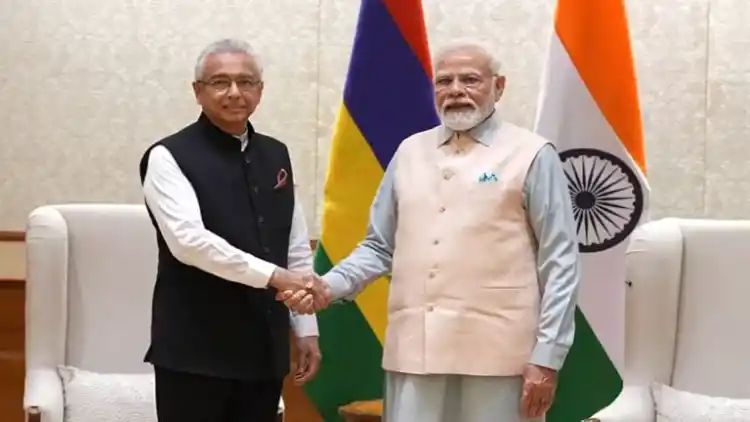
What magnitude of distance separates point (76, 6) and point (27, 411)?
1.60 m

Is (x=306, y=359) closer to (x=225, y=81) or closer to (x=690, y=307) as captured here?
(x=225, y=81)

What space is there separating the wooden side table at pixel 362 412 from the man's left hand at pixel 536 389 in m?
0.70

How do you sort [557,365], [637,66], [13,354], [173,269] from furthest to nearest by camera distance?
[637,66], [13,354], [173,269], [557,365]

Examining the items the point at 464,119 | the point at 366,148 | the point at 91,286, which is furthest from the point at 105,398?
the point at 464,119

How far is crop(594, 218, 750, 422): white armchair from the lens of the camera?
270 centimetres

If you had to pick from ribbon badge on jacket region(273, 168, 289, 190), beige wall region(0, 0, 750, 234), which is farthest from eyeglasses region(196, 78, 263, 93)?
beige wall region(0, 0, 750, 234)

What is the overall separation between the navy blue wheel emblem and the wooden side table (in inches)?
29.5

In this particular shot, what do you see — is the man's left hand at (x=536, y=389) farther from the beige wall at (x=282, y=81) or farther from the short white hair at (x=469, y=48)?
the beige wall at (x=282, y=81)

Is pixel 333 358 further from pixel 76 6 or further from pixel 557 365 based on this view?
pixel 76 6

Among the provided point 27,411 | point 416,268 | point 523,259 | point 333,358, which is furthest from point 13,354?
point 523,259

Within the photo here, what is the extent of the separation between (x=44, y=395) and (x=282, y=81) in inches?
57.0

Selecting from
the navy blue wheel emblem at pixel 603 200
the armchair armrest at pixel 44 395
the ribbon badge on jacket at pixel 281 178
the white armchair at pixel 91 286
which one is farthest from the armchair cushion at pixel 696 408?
the armchair armrest at pixel 44 395

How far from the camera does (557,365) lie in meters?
2.08

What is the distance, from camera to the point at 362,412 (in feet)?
9.03
